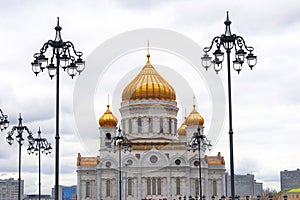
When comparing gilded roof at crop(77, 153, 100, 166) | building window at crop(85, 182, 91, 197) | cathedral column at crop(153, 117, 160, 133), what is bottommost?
building window at crop(85, 182, 91, 197)

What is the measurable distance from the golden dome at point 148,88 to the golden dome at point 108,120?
10.1 feet

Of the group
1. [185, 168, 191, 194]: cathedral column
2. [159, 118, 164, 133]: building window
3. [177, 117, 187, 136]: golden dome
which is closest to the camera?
[185, 168, 191, 194]: cathedral column

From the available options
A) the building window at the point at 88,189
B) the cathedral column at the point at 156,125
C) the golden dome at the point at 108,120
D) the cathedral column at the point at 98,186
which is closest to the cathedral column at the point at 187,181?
the cathedral column at the point at 156,125

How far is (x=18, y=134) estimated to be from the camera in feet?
101

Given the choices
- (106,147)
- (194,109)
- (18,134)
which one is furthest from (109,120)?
(18,134)

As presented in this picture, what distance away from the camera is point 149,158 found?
266 ft

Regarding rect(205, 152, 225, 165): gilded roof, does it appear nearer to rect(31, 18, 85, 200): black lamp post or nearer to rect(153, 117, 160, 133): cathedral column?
rect(153, 117, 160, 133): cathedral column

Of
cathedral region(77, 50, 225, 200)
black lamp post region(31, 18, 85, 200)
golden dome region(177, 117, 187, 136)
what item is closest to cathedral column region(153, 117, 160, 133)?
cathedral region(77, 50, 225, 200)

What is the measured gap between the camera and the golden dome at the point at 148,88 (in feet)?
274

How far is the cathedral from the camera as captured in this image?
80.1 metres

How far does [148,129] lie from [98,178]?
9.26 m

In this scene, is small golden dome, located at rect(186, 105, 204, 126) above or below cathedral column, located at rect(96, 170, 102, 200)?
above

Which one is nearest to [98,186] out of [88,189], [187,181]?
[88,189]

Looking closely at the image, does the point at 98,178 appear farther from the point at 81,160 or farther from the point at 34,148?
the point at 34,148
